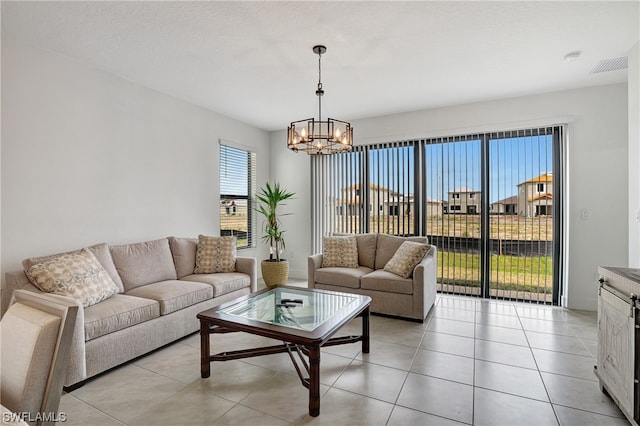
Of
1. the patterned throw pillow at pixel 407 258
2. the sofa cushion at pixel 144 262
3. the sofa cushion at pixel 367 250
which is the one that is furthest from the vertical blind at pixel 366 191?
the sofa cushion at pixel 144 262

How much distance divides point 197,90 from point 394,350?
3.70m

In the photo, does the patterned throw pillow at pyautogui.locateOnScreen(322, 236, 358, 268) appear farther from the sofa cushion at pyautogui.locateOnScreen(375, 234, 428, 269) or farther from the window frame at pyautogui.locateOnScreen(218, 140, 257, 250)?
the window frame at pyautogui.locateOnScreen(218, 140, 257, 250)

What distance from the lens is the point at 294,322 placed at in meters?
2.30

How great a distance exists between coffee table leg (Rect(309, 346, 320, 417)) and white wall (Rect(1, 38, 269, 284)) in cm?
269

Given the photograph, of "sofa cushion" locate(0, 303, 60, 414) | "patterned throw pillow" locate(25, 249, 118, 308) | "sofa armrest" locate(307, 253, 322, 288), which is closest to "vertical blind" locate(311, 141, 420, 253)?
"sofa armrest" locate(307, 253, 322, 288)

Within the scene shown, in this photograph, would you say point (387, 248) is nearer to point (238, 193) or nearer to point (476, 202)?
point (476, 202)

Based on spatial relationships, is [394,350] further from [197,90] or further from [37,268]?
[197,90]

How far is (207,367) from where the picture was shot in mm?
2395

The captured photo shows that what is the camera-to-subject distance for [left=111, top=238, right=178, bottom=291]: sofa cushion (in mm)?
3217

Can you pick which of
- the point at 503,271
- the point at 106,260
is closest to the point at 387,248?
the point at 503,271

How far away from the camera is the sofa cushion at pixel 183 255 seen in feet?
12.5

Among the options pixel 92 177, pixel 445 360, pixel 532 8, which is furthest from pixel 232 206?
pixel 532 8

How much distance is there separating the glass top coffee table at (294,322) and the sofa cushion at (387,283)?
3.04 ft

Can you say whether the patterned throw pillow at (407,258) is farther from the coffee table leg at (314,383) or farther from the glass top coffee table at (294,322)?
the coffee table leg at (314,383)
